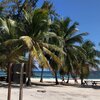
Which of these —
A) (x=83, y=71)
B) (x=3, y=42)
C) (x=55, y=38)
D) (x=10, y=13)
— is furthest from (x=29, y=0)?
(x=83, y=71)

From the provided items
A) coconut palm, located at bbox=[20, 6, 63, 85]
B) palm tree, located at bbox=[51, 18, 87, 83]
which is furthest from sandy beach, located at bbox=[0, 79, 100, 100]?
palm tree, located at bbox=[51, 18, 87, 83]

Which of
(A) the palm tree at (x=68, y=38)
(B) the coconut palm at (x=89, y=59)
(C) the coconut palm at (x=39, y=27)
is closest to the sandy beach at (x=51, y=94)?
(C) the coconut palm at (x=39, y=27)

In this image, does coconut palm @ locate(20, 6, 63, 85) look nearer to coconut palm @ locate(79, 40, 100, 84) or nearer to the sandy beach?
the sandy beach

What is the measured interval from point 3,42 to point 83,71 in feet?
63.7

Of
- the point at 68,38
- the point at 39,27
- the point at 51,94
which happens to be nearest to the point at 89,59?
the point at 68,38

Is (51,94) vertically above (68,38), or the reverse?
(68,38)

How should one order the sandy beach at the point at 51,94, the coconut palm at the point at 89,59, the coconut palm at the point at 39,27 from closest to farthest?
the sandy beach at the point at 51,94 → the coconut palm at the point at 39,27 → the coconut palm at the point at 89,59

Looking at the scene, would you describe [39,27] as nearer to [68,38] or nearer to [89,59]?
[68,38]

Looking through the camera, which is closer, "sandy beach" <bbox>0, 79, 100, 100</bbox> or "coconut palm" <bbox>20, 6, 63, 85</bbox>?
"sandy beach" <bbox>0, 79, 100, 100</bbox>

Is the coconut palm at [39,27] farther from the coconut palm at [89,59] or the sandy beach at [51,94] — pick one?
the coconut palm at [89,59]

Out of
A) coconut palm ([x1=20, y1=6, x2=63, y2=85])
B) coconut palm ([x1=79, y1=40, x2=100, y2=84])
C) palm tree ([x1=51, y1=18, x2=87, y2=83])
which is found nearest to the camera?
coconut palm ([x1=20, y1=6, x2=63, y2=85])

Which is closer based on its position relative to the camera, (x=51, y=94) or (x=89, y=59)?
(x=51, y=94)

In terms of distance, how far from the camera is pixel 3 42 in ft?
104

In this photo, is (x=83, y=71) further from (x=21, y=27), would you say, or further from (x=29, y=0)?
(x=21, y=27)
